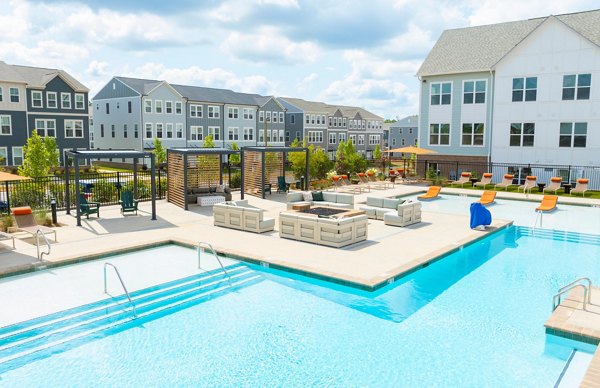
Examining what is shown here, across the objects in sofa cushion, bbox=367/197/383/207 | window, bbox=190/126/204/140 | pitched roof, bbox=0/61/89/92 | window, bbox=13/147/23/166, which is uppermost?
pitched roof, bbox=0/61/89/92

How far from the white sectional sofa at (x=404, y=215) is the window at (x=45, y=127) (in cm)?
4276

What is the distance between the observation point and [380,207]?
62.5ft

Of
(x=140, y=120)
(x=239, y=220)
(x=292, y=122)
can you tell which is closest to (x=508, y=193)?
(x=239, y=220)

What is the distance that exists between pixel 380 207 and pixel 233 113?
47.9m

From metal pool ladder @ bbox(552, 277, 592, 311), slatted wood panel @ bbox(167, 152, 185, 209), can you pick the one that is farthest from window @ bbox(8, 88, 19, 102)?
metal pool ladder @ bbox(552, 277, 592, 311)

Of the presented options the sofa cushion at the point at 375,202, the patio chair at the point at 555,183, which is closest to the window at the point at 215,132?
the patio chair at the point at 555,183

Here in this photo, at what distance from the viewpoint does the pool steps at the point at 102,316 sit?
A: 817 centimetres

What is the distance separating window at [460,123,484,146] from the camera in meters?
34.5

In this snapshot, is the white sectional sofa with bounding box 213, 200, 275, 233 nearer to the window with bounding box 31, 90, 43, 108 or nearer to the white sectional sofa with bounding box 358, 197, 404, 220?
the white sectional sofa with bounding box 358, 197, 404, 220

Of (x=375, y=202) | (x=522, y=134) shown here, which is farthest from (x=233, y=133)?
(x=375, y=202)

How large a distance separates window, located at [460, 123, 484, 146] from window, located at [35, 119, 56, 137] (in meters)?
39.6

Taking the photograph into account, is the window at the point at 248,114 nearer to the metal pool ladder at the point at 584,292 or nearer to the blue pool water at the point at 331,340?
the blue pool water at the point at 331,340

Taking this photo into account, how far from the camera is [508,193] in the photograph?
91.1 ft

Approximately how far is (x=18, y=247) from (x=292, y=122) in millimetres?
61126
